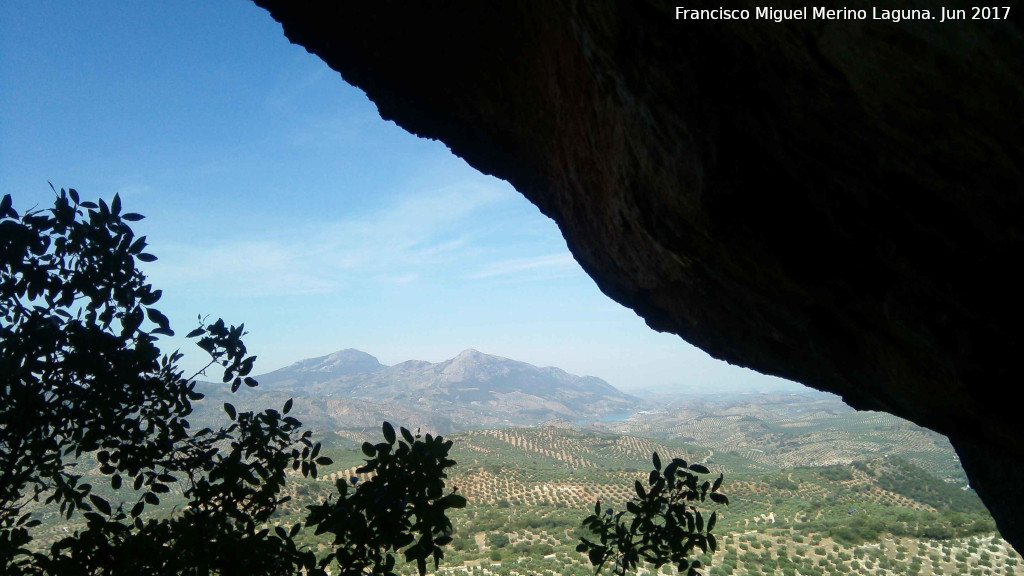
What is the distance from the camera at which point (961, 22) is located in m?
2.19

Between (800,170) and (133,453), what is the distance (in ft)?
17.7

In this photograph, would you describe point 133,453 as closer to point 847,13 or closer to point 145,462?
point 145,462

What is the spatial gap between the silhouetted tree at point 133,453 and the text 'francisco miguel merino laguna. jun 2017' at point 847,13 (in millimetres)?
3343

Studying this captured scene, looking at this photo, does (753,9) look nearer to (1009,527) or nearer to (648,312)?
(648,312)

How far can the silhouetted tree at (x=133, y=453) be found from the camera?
3.27 metres

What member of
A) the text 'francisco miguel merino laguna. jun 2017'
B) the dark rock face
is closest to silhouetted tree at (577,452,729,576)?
the dark rock face

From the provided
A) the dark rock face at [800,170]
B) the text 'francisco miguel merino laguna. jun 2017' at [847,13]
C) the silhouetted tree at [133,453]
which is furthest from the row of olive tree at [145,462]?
the text 'francisco miguel merino laguna. jun 2017' at [847,13]

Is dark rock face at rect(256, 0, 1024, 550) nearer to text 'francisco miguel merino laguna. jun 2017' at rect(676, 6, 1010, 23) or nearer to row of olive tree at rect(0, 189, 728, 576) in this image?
text 'francisco miguel merino laguna. jun 2017' at rect(676, 6, 1010, 23)

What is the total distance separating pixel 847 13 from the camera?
7.93 ft

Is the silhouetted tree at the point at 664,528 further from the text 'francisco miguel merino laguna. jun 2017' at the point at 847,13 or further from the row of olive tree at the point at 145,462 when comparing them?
the text 'francisco miguel merino laguna. jun 2017' at the point at 847,13

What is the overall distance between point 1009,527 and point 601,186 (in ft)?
21.9

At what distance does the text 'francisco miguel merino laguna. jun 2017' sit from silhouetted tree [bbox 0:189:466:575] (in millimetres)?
3343

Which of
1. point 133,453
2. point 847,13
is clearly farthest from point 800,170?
point 133,453

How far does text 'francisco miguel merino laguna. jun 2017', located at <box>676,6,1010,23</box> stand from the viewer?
7.11 feet
